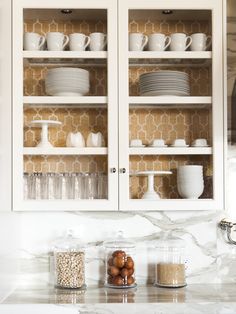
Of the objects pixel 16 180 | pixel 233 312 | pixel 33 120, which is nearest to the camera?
pixel 233 312

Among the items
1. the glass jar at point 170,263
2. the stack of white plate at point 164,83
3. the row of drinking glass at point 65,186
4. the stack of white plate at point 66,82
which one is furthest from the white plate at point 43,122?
the glass jar at point 170,263

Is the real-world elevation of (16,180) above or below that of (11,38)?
below

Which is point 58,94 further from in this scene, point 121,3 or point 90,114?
point 121,3

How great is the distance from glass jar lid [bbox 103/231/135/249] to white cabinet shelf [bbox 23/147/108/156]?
455mm

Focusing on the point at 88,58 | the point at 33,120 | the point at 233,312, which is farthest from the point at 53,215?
the point at 233,312

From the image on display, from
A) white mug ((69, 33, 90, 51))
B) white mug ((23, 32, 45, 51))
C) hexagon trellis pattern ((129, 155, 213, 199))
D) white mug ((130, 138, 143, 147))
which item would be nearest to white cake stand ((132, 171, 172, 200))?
hexagon trellis pattern ((129, 155, 213, 199))

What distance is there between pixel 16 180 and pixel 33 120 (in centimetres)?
36

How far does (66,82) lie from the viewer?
292 centimetres

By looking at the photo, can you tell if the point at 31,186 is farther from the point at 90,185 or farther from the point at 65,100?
the point at 65,100

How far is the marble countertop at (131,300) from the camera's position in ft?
8.32

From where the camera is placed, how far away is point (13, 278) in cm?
294

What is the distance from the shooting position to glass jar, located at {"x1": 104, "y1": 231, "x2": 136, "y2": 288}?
2898mm

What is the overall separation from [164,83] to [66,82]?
1.60ft

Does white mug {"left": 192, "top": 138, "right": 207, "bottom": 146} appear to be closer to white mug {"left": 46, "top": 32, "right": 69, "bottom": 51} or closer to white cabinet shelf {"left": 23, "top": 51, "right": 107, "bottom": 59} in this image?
white cabinet shelf {"left": 23, "top": 51, "right": 107, "bottom": 59}
